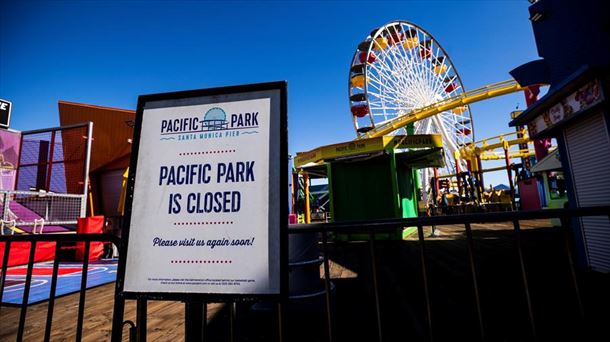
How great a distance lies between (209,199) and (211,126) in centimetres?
46

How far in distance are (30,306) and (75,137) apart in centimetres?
905

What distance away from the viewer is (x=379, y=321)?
5.70ft

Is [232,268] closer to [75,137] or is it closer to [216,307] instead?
[216,307]

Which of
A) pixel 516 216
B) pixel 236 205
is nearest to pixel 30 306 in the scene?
pixel 236 205

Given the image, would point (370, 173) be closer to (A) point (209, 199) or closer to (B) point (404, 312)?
(B) point (404, 312)

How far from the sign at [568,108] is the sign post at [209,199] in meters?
5.65

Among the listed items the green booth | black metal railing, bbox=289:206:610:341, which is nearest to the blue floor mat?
black metal railing, bbox=289:206:610:341

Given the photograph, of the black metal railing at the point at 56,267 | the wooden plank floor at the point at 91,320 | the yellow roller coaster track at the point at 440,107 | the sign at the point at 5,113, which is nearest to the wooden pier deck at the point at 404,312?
the wooden plank floor at the point at 91,320

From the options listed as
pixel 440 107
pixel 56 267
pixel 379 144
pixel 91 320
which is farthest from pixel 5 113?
pixel 440 107

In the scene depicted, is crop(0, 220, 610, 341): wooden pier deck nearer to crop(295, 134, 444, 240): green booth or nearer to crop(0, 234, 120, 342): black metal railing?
crop(0, 234, 120, 342): black metal railing

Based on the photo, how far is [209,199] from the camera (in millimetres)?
1530

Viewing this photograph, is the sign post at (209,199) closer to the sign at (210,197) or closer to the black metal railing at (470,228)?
the sign at (210,197)

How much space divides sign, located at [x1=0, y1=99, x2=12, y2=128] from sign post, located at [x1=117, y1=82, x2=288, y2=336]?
16.3 feet

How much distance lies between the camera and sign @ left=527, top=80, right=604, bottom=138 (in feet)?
14.2
